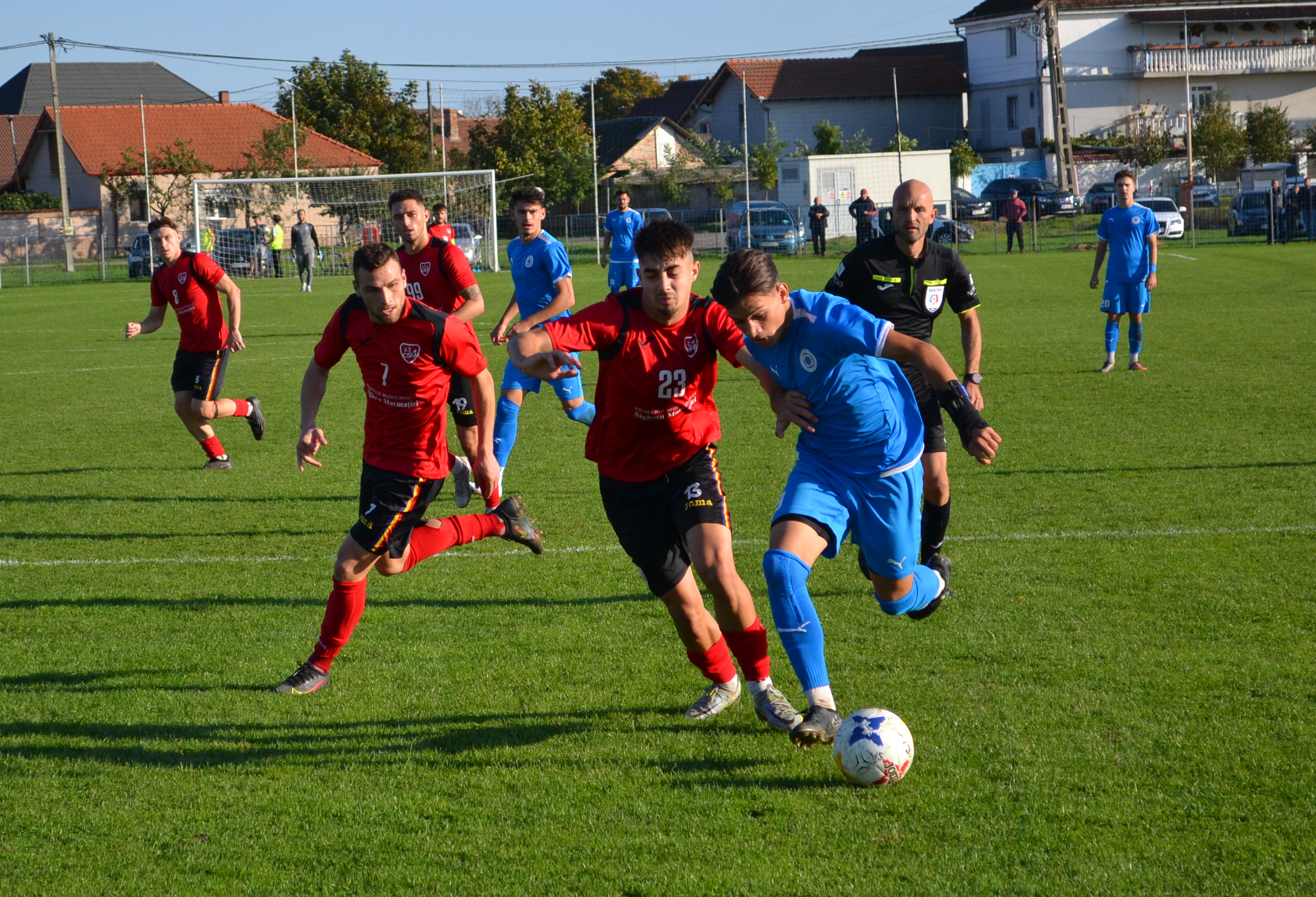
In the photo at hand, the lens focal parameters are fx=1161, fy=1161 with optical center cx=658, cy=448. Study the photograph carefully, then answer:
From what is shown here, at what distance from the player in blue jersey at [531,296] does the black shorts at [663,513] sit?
368 cm

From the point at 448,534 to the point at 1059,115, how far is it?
160ft

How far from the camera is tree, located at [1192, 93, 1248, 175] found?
47594 mm

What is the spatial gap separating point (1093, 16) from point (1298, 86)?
10.8 meters

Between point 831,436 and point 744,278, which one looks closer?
point 744,278

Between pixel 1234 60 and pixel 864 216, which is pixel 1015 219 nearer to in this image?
pixel 864 216

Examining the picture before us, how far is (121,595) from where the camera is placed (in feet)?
20.7

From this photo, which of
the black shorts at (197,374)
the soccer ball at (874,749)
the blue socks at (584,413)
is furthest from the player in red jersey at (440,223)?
the soccer ball at (874,749)

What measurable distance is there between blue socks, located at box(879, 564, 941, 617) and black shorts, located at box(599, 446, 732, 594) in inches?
32.9

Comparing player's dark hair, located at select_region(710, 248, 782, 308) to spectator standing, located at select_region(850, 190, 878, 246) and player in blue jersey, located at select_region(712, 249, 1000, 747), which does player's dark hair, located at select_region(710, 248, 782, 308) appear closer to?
player in blue jersey, located at select_region(712, 249, 1000, 747)

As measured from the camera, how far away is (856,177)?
42688mm

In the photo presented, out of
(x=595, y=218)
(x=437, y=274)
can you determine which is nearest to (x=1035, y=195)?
(x=595, y=218)

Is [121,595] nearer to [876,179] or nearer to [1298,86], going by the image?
[876,179]

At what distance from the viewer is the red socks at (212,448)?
9805 mm

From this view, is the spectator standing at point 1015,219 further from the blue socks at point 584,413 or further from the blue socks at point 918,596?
the blue socks at point 918,596
